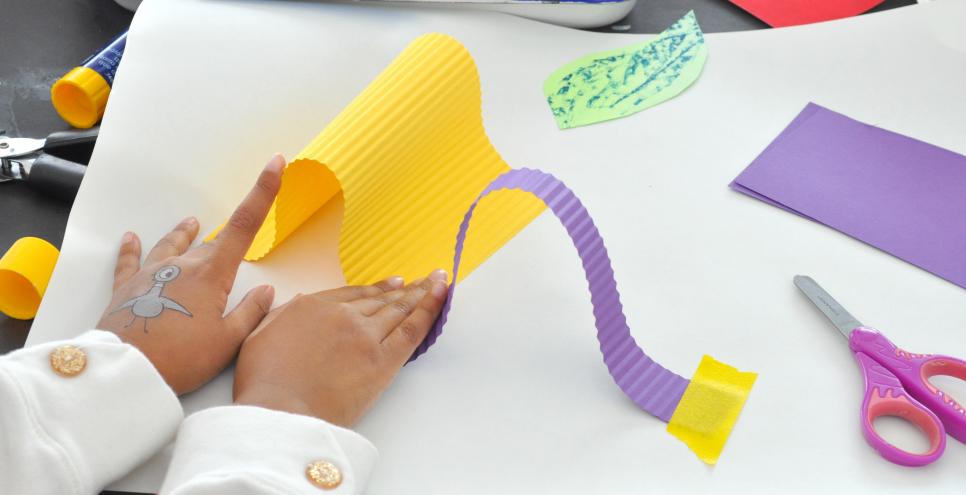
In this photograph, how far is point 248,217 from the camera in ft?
2.29

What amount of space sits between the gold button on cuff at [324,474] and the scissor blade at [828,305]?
369mm

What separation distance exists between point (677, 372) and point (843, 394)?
112 mm

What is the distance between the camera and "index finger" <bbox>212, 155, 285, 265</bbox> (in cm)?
69

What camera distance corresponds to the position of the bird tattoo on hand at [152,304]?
631 mm

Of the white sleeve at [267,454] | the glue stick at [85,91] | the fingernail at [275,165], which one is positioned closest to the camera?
Answer: the white sleeve at [267,454]

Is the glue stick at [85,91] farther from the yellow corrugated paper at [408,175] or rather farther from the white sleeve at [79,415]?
the white sleeve at [79,415]

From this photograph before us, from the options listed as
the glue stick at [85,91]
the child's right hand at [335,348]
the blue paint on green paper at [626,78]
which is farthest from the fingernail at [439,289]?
the glue stick at [85,91]

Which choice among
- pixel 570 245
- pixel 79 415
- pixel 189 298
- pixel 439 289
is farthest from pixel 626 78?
pixel 79 415

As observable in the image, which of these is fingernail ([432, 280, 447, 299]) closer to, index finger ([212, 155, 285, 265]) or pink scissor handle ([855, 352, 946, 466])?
index finger ([212, 155, 285, 265])

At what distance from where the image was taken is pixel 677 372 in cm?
66

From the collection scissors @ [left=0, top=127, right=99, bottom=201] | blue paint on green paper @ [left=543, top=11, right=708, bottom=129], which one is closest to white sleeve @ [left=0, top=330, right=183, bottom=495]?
scissors @ [left=0, top=127, right=99, bottom=201]

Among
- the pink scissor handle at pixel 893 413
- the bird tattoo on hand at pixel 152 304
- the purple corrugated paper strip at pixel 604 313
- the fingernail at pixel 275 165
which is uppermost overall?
the fingernail at pixel 275 165

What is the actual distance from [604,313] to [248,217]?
266mm

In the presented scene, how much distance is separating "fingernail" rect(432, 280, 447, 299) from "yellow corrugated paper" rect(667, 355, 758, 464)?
0.18m
